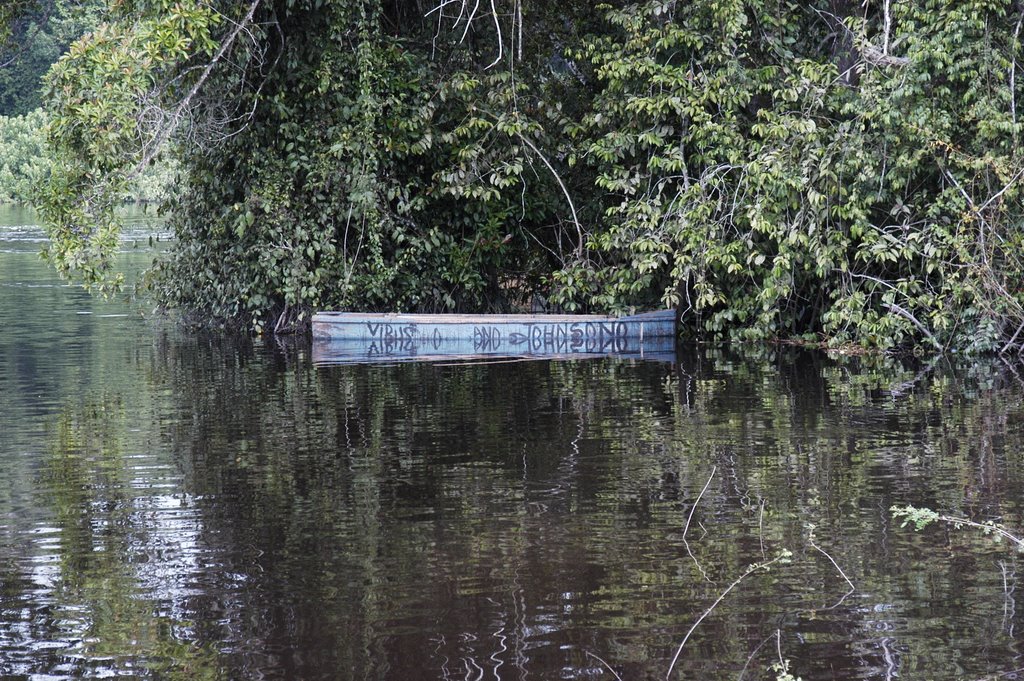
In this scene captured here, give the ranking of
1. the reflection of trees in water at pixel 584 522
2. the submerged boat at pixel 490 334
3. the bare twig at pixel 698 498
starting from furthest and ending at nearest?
1. the submerged boat at pixel 490 334
2. the bare twig at pixel 698 498
3. the reflection of trees in water at pixel 584 522

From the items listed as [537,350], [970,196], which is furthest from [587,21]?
[970,196]

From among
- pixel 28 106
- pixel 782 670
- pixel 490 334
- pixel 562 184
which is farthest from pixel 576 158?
pixel 28 106

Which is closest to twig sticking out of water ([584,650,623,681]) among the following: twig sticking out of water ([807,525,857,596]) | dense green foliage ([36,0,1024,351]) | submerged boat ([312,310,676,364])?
twig sticking out of water ([807,525,857,596])

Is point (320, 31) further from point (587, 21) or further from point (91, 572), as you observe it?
point (91, 572)

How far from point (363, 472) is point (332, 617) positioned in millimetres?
3577

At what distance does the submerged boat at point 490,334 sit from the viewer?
18.3 m

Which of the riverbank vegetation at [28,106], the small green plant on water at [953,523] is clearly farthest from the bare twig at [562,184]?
the riverbank vegetation at [28,106]

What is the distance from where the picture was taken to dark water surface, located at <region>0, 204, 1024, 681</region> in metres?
6.21

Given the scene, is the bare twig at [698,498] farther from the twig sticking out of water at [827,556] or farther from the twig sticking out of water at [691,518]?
the twig sticking out of water at [827,556]

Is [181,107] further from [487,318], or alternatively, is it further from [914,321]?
[914,321]

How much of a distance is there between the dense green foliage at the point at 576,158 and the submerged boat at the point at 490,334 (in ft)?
1.82

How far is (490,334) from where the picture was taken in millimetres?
18547

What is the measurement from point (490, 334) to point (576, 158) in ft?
9.79

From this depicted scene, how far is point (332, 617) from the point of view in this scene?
669cm
